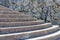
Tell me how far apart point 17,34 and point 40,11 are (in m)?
3.34

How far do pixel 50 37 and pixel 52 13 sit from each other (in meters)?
2.90

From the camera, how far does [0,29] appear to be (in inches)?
112

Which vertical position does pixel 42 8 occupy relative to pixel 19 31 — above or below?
above

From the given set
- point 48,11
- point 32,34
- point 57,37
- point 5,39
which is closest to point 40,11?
point 48,11

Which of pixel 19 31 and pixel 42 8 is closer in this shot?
pixel 19 31

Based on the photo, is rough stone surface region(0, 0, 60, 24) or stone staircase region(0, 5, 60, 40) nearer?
stone staircase region(0, 5, 60, 40)

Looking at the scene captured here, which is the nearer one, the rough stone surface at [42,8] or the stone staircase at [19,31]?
the stone staircase at [19,31]

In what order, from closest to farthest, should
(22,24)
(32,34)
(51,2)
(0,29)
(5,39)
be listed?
(5,39)
(0,29)
(32,34)
(22,24)
(51,2)

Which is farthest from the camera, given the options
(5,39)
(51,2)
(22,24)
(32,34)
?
(51,2)

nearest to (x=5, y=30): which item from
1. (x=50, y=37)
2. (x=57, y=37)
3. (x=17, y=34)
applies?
(x=17, y=34)

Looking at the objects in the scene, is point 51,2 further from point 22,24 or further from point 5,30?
point 5,30

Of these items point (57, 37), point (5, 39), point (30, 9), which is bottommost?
point (57, 37)

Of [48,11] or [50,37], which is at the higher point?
[48,11]

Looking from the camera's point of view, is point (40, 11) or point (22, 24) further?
point (40, 11)
